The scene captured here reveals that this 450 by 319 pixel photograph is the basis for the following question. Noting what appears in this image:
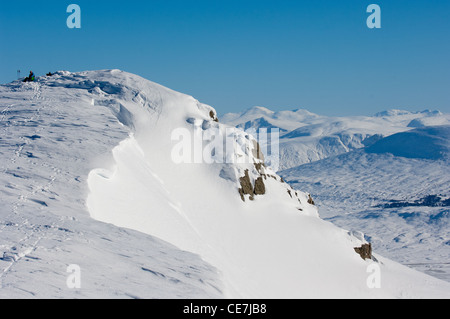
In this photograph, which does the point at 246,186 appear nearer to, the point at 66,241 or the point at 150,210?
the point at 150,210

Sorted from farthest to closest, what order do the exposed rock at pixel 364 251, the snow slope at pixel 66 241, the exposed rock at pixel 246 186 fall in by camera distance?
1. the exposed rock at pixel 364 251
2. the exposed rock at pixel 246 186
3. the snow slope at pixel 66 241

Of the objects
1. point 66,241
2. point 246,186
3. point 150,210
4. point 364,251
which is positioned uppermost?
point 246,186

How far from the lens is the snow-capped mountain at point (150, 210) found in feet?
49.5

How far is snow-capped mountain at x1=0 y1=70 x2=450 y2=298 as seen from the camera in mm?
15086

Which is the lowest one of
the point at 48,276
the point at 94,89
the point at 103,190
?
the point at 48,276

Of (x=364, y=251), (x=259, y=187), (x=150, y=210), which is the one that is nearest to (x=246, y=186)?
(x=259, y=187)

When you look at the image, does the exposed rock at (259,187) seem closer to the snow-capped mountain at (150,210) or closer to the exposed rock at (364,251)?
the snow-capped mountain at (150,210)

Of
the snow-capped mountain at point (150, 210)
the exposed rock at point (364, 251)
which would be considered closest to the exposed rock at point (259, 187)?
the snow-capped mountain at point (150, 210)

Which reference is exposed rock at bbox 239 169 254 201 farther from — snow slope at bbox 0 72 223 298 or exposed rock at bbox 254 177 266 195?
snow slope at bbox 0 72 223 298

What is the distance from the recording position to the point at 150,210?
26.0 metres

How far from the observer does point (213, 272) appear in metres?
17.0

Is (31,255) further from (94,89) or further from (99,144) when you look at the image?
(94,89)

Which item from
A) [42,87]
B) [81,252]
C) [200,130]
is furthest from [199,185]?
[81,252]
